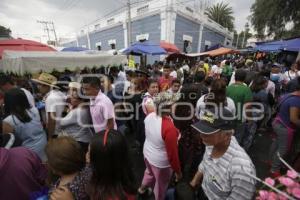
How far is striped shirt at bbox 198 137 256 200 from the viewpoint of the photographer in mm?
1627

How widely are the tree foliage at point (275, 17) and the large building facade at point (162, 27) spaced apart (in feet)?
16.2

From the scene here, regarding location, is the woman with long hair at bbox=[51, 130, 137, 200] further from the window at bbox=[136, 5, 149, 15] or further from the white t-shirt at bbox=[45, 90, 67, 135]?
the window at bbox=[136, 5, 149, 15]

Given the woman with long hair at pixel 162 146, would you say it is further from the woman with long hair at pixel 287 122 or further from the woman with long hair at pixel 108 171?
the woman with long hair at pixel 287 122

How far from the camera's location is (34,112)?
283 centimetres

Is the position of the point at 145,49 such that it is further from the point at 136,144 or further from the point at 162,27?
the point at 162,27

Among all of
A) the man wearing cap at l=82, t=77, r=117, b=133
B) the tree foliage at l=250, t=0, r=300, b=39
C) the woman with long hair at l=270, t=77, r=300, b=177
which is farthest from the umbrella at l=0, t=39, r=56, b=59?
the tree foliage at l=250, t=0, r=300, b=39

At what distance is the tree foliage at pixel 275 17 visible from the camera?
1908cm

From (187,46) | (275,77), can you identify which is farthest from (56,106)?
(187,46)

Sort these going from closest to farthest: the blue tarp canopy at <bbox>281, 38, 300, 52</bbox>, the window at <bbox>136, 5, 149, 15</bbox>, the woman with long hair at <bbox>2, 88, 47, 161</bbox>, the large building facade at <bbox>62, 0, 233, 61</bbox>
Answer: the woman with long hair at <bbox>2, 88, 47, 161</bbox>, the blue tarp canopy at <bbox>281, 38, 300, 52</bbox>, the large building facade at <bbox>62, 0, 233, 61</bbox>, the window at <bbox>136, 5, 149, 15</bbox>

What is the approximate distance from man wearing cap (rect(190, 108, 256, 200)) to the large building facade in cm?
1659

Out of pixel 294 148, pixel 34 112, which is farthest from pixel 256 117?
pixel 34 112

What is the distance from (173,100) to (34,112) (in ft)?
6.08

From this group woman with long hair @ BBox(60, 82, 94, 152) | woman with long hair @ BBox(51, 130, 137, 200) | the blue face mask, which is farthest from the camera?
the blue face mask

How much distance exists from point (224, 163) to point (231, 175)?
0.11m
